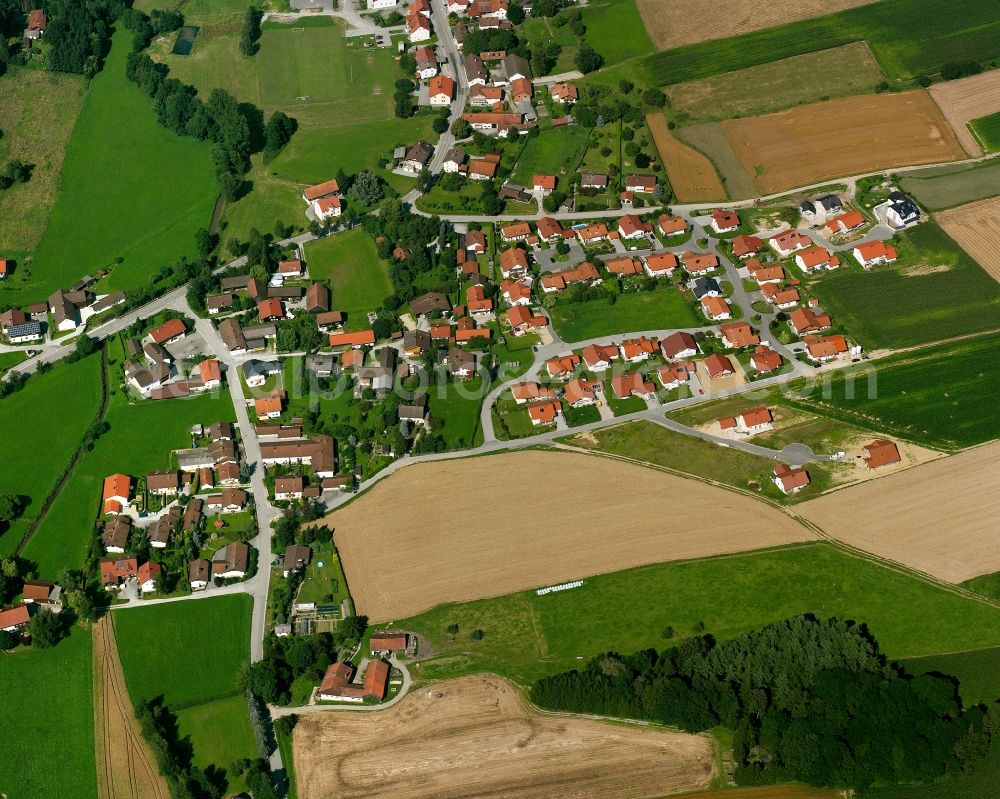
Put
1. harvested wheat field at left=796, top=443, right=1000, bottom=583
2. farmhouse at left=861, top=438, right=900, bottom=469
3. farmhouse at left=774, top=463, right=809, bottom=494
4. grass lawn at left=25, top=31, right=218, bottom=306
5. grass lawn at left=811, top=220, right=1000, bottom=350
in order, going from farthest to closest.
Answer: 1. grass lawn at left=25, top=31, right=218, bottom=306
2. grass lawn at left=811, top=220, right=1000, bottom=350
3. farmhouse at left=861, top=438, right=900, bottom=469
4. farmhouse at left=774, top=463, right=809, bottom=494
5. harvested wheat field at left=796, top=443, right=1000, bottom=583

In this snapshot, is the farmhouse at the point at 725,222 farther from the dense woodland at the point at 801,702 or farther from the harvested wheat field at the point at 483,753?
the harvested wheat field at the point at 483,753

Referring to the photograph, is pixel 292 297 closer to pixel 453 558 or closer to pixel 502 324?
pixel 502 324

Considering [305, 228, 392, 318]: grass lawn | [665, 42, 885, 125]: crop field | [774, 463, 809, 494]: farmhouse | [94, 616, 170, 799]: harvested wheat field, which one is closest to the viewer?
[94, 616, 170, 799]: harvested wheat field

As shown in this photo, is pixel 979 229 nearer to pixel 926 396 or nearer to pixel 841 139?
pixel 841 139

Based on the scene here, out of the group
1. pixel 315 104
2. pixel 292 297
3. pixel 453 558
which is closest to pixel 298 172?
pixel 315 104

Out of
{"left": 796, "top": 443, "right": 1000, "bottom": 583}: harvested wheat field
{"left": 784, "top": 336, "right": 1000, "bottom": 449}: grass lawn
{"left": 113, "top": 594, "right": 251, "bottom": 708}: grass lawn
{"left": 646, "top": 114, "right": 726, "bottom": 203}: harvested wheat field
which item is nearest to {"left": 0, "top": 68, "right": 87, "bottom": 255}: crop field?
{"left": 113, "top": 594, "right": 251, "bottom": 708}: grass lawn

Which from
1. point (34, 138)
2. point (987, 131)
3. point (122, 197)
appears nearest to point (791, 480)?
point (987, 131)

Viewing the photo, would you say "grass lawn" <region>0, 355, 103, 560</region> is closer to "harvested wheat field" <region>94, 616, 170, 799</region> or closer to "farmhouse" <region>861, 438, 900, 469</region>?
"harvested wheat field" <region>94, 616, 170, 799</region>
